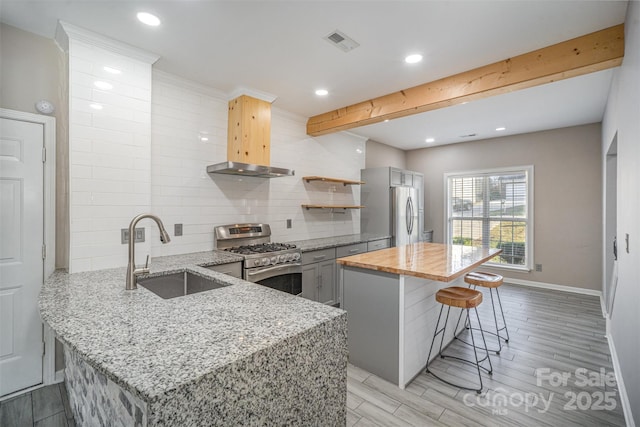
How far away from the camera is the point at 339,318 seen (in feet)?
3.97

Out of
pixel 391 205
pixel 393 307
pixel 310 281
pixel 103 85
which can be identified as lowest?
pixel 310 281

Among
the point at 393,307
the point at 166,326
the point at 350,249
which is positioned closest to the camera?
the point at 166,326

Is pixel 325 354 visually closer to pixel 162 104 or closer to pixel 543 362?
pixel 543 362

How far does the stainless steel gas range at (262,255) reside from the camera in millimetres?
2871

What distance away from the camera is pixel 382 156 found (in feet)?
20.0

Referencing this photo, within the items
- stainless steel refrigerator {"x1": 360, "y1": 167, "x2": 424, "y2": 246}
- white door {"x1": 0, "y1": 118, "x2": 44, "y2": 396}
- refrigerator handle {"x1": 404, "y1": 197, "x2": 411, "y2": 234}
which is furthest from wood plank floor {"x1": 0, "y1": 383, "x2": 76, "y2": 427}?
refrigerator handle {"x1": 404, "y1": 197, "x2": 411, "y2": 234}

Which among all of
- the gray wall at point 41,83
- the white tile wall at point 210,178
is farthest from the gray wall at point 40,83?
the white tile wall at point 210,178

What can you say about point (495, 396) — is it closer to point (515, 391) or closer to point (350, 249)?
point (515, 391)

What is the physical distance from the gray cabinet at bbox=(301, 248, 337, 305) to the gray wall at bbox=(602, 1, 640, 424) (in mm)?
2679

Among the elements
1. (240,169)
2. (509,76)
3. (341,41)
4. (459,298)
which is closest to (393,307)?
(459,298)

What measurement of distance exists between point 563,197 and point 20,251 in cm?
686

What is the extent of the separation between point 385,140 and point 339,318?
16.9 ft

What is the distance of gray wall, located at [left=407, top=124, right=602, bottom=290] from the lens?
180 inches

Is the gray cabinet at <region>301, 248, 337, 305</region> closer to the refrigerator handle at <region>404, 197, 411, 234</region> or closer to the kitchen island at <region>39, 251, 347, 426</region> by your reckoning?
the refrigerator handle at <region>404, 197, 411, 234</region>
